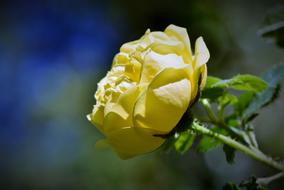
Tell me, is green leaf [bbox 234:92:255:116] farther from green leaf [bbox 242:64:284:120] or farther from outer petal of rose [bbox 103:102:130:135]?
outer petal of rose [bbox 103:102:130:135]

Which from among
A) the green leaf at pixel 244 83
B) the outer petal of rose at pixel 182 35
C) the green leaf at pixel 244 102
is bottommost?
the green leaf at pixel 244 102

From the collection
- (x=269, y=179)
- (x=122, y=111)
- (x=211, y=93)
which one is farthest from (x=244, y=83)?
(x=122, y=111)

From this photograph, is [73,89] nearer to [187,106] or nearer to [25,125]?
[25,125]

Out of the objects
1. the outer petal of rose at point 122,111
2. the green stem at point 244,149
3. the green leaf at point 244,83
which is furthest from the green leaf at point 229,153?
the outer petal of rose at point 122,111

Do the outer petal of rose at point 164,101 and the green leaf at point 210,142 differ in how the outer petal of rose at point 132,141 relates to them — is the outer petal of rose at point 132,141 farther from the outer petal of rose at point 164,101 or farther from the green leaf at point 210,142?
the green leaf at point 210,142

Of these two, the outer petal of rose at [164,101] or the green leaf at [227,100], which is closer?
the outer petal of rose at [164,101]

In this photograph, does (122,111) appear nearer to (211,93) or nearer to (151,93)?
(151,93)

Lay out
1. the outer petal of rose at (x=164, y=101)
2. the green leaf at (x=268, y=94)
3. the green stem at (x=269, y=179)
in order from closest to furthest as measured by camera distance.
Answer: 1. the outer petal of rose at (x=164, y=101)
2. the green stem at (x=269, y=179)
3. the green leaf at (x=268, y=94)
